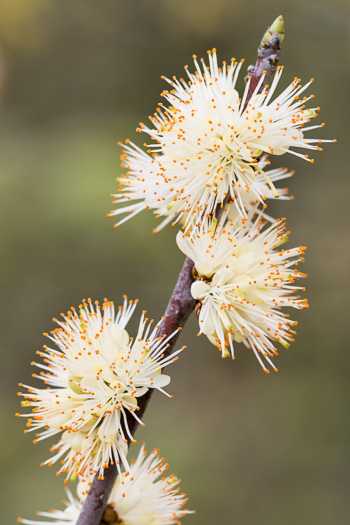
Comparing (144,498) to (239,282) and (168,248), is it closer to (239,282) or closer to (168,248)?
(239,282)

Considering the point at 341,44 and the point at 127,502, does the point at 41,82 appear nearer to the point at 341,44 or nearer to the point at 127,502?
the point at 341,44

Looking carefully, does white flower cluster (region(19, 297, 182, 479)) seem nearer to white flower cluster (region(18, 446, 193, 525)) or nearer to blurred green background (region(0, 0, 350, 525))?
white flower cluster (region(18, 446, 193, 525))

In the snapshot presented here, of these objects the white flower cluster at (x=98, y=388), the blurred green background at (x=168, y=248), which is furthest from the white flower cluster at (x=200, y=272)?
the blurred green background at (x=168, y=248)

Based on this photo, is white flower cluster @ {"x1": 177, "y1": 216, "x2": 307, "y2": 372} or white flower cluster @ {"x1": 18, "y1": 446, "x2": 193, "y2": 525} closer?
white flower cluster @ {"x1": 177, "y1": 216, "x2": 307, "y2": 372}

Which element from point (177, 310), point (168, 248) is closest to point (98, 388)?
point (177, 310)

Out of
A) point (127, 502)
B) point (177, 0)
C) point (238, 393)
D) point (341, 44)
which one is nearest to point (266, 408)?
point (238, 393)

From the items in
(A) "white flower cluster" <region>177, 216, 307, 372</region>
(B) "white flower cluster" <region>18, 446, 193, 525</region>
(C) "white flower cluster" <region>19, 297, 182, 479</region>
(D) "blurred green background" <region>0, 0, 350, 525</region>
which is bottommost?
(B) "white flower cluster" <region>18, 446, 193, 525</region>

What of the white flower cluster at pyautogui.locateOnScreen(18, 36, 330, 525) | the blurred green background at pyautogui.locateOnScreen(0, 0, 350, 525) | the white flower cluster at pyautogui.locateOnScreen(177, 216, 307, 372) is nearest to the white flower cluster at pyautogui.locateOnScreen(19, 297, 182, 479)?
the white flower cluster at pyautogui.locateOnScreen(18, 36, 330, 525)

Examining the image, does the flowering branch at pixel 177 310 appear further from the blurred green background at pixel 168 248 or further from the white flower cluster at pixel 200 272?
the blurred green background at pixel 168 248
